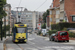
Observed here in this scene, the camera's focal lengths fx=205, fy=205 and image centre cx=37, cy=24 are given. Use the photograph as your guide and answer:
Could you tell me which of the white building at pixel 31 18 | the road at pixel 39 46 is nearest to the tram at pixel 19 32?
the road at pixel 39 46

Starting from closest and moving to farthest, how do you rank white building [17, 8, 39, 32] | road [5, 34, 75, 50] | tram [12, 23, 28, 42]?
road [5, 34, 75, 50]
tram [12, 23, 28, 42]
white building [17, 8, 39, 32]

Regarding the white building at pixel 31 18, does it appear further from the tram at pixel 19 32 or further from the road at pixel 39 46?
the road at pixel 39 46

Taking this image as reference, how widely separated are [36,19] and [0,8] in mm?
132536

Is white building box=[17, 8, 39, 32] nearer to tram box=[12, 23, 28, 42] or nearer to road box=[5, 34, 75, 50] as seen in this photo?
tram box=[12, 23, 28, 42]

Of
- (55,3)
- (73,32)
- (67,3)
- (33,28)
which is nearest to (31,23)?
(33,28)

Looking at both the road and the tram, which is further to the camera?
the tram

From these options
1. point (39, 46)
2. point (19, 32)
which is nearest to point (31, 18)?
point (19, 32)

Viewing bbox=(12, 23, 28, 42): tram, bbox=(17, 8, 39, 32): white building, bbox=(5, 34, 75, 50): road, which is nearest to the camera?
bbox=(5, 34, 75, 50): road

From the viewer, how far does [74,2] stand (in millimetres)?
56500

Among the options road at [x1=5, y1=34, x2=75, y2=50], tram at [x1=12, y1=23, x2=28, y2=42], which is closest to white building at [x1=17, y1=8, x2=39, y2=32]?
tram at [x1=12, y1=23, x2=28, y2=42]

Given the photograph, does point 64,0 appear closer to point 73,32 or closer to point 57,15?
point 57,15

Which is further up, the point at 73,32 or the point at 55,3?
the point at 55,3

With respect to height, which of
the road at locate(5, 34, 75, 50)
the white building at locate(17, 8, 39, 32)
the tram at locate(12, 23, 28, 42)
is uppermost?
the white building at locate(17, 8, 39, 32)

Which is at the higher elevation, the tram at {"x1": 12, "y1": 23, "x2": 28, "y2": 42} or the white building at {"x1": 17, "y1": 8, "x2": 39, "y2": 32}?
the white building at {"x1": 17, "y1": 8, "x2": 39, "y2": 32}
